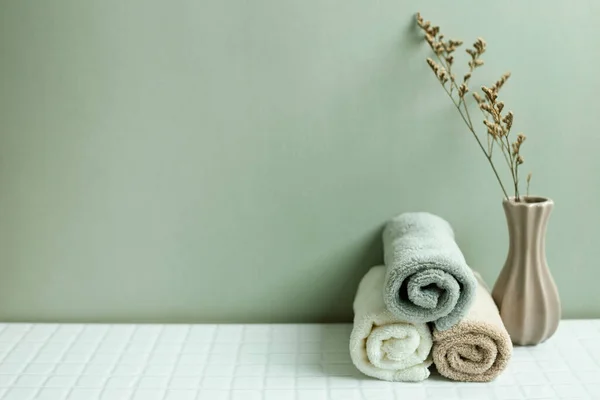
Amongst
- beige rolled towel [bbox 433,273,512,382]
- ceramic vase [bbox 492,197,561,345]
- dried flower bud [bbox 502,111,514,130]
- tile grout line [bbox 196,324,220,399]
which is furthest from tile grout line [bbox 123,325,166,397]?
dried flower bud [bbox 502,111,514,130]

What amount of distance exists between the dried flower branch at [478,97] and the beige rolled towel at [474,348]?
29 cm

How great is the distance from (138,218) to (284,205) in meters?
0.32

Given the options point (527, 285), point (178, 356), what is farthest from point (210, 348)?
point (527, 285)

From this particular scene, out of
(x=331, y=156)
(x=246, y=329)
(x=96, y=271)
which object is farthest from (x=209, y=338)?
(x=331, y=156)

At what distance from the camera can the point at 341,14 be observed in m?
1.57

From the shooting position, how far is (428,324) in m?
1.40

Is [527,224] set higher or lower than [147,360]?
higher

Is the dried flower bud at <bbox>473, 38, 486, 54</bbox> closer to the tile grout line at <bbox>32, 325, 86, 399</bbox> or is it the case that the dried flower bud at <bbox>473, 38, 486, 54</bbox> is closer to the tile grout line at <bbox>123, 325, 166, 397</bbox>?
the tile grout line at <bbox>123, 325, 166, 397</bbox>

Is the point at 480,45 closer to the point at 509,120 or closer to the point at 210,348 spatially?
the point at 509,120

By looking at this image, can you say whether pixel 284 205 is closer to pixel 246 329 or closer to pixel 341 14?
pixel 246 329

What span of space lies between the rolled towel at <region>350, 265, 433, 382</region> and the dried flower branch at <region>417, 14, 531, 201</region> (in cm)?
37

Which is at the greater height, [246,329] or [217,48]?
[217,48]

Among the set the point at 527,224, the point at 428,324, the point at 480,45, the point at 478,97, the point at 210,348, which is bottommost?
the point at 210,348

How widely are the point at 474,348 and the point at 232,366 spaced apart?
461 millimetres
